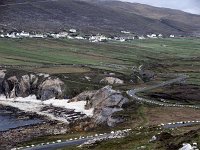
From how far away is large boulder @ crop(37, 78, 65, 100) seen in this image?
15550 centimetres

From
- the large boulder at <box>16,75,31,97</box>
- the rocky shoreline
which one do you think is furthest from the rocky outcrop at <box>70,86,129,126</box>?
the large boulder at <box>16,75,31,97</box>

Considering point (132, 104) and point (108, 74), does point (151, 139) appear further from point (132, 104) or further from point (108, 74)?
point (108, 74)

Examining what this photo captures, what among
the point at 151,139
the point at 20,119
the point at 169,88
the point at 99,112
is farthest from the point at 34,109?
the point at 151,139

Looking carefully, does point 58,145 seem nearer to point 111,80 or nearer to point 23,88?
point 23,88

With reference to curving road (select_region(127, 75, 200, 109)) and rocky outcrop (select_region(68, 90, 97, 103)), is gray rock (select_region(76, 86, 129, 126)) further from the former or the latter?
curving road (select_region(127, 75, 200, 109))

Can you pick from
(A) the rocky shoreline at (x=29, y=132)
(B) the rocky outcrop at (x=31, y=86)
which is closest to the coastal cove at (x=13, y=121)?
(A) the rocky shoreline at (x=29, y=132)

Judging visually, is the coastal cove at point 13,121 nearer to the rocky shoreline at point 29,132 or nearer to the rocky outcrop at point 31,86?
the rocky shoreline at point 29,132

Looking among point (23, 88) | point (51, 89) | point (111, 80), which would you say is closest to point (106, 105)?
point (51, 89)

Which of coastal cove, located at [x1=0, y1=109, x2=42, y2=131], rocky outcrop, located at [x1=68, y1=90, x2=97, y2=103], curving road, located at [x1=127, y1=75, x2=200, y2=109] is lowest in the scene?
coastal cove, located at [x1=0, y1=109, x2=42, y2=131]

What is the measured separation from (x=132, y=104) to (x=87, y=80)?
45.4m

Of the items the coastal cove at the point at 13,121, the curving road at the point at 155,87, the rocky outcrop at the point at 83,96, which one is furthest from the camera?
the rocky outcrop at the point at 83,96

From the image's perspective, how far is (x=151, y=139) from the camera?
76.3 metres

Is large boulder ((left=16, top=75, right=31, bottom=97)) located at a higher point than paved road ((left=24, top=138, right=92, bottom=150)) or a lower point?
lower

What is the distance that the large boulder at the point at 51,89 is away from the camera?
156 metres
